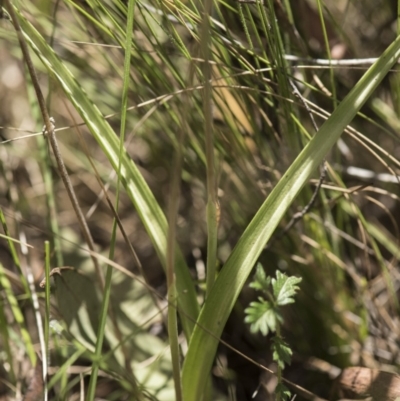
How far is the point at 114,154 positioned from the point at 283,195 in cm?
25

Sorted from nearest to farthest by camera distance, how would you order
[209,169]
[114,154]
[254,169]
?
[209,169]
[114,154]
[254,169]

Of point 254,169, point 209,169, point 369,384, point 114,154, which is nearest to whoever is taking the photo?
point 209,169

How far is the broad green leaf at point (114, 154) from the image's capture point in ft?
2.66

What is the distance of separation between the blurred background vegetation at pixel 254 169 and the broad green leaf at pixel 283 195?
15 centimetres

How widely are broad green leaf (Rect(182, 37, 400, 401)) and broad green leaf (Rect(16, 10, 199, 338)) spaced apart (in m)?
0.07

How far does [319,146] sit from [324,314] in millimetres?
496

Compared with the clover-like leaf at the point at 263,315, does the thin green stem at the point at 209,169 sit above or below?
above

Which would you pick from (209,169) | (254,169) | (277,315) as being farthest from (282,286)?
(254,169)

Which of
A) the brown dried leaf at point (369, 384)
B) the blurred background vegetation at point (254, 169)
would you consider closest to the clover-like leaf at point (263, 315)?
the blurred background vegetation at point (254, 169)

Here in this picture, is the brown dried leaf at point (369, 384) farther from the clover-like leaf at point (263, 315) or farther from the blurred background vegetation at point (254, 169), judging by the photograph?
the clover-like leaf at point (263, 315)

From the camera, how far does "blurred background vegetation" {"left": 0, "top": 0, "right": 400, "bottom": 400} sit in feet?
3.12

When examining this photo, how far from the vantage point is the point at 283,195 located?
0.75 m

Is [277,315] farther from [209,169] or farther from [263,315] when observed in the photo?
[209,169]

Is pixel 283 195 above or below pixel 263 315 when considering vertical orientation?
above
